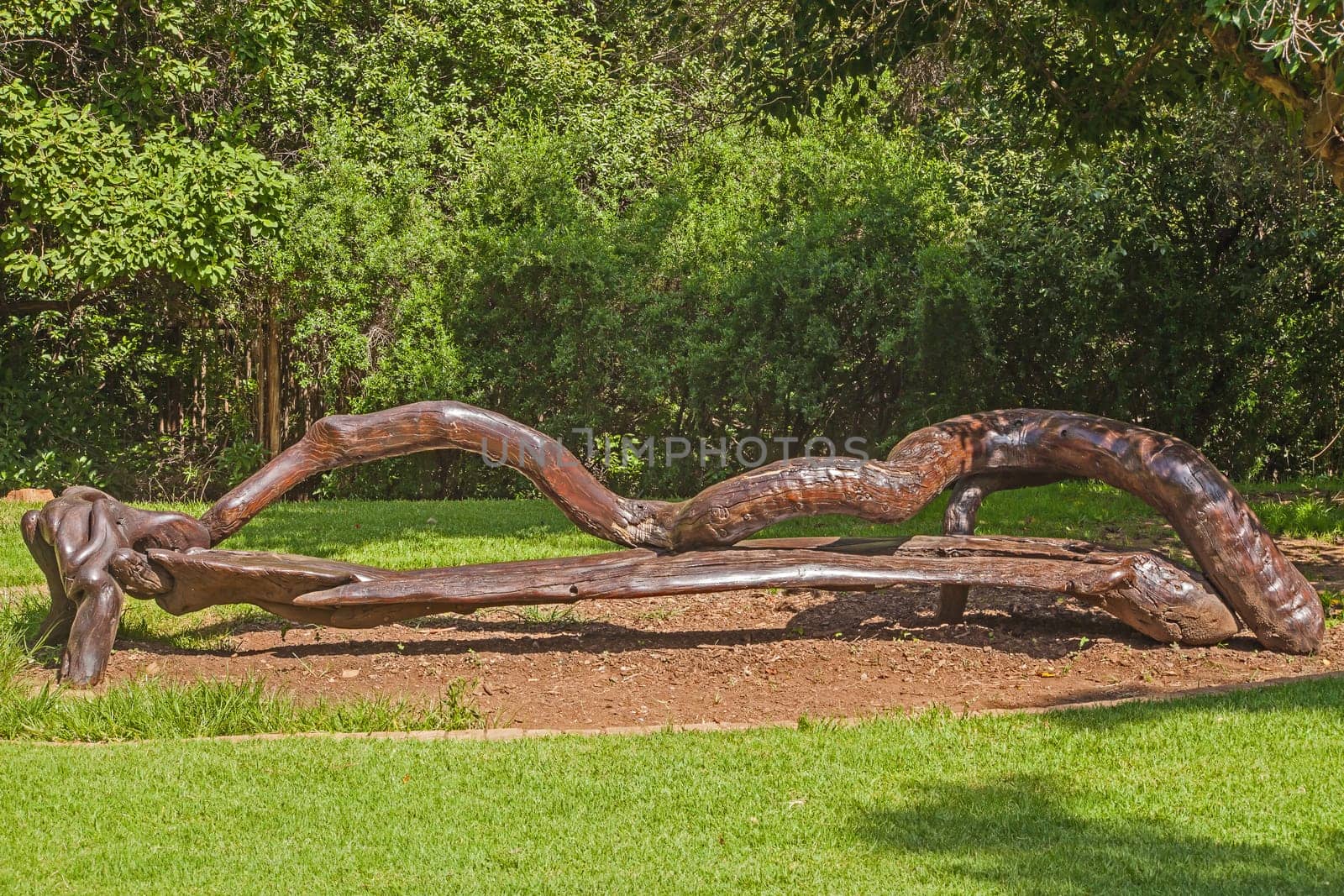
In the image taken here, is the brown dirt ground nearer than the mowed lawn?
No

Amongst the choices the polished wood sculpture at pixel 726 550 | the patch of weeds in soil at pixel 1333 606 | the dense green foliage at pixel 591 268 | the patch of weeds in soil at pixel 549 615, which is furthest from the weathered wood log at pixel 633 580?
the dense green foliage at pixel 591 268

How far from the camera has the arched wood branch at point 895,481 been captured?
20.0 ft

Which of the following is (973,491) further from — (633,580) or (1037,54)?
(1037,54)

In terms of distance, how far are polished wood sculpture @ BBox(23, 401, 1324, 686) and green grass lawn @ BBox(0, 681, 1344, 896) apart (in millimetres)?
947

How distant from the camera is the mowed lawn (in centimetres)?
369

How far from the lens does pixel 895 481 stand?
6.16 metres

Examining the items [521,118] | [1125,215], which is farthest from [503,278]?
[1125,215]

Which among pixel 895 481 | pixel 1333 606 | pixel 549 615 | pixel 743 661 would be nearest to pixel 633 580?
pixel 743 661

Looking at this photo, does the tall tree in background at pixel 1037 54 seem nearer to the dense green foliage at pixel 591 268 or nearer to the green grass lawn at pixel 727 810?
the dense green foliage at pixel 591 268

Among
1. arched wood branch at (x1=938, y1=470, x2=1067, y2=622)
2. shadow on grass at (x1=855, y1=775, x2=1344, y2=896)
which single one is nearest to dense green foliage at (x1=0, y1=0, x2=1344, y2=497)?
arched wood branch at (x1=938, y1=470, x2=1067, y2=622)

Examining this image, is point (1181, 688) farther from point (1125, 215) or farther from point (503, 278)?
point (503, 278)

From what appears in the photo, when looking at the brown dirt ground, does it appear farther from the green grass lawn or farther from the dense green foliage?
the dense green foliage

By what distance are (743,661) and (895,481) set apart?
3.77ft

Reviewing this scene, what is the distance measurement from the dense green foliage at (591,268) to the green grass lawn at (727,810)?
27.2ft
